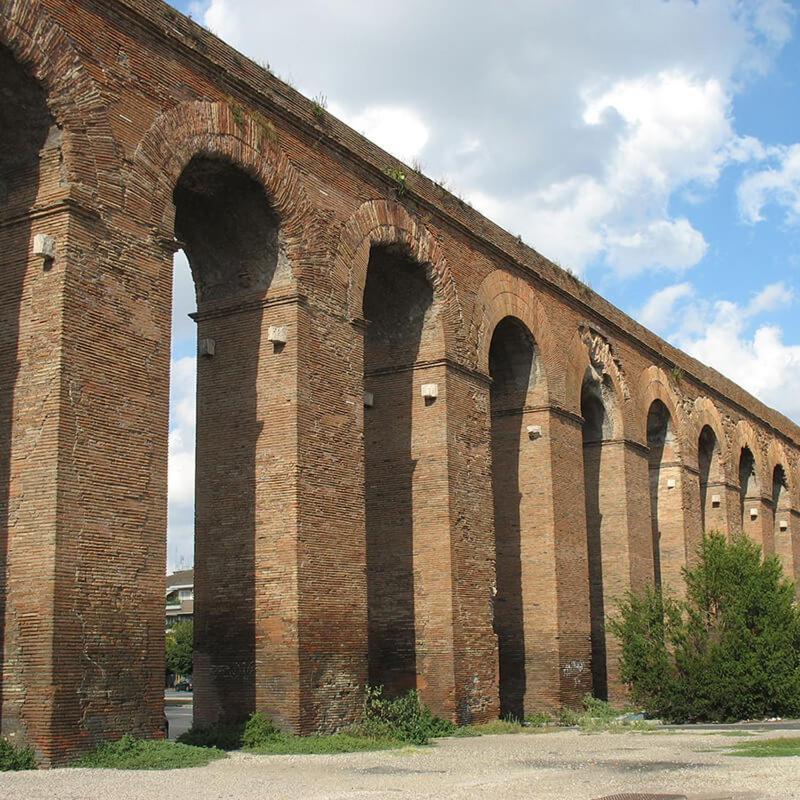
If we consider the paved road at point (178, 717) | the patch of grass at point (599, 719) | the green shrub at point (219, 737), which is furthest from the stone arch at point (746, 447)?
the green shrub at point (219, 737)

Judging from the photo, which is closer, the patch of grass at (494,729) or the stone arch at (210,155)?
the stone arch at (210,155)

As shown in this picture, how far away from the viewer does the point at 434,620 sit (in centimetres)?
1736

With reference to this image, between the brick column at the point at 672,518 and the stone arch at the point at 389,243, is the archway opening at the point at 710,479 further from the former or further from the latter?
the stone arch at the point at 389,243

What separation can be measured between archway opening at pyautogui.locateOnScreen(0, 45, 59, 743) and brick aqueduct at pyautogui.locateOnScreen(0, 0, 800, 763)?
0.03 meters

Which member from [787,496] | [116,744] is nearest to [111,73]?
[116,744]

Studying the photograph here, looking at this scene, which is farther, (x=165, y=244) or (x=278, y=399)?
(x=278, y=399)

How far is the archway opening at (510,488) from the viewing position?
68.0ft

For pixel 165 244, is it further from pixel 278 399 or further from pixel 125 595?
pixel 125 595

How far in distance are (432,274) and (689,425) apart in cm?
1310

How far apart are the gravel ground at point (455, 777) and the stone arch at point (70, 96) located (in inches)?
227

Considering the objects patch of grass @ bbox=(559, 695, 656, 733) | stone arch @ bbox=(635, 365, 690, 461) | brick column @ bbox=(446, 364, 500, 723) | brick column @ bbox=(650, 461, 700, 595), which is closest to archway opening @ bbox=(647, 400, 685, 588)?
brick column @ bbox=(650, 461, 700, 595)

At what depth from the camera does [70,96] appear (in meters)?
12.2

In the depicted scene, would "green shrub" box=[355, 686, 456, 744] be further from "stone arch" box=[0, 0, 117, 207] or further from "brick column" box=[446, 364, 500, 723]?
"stone arch" box=[0, 0, 117, 207]

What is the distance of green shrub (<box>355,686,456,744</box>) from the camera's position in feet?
47.3
